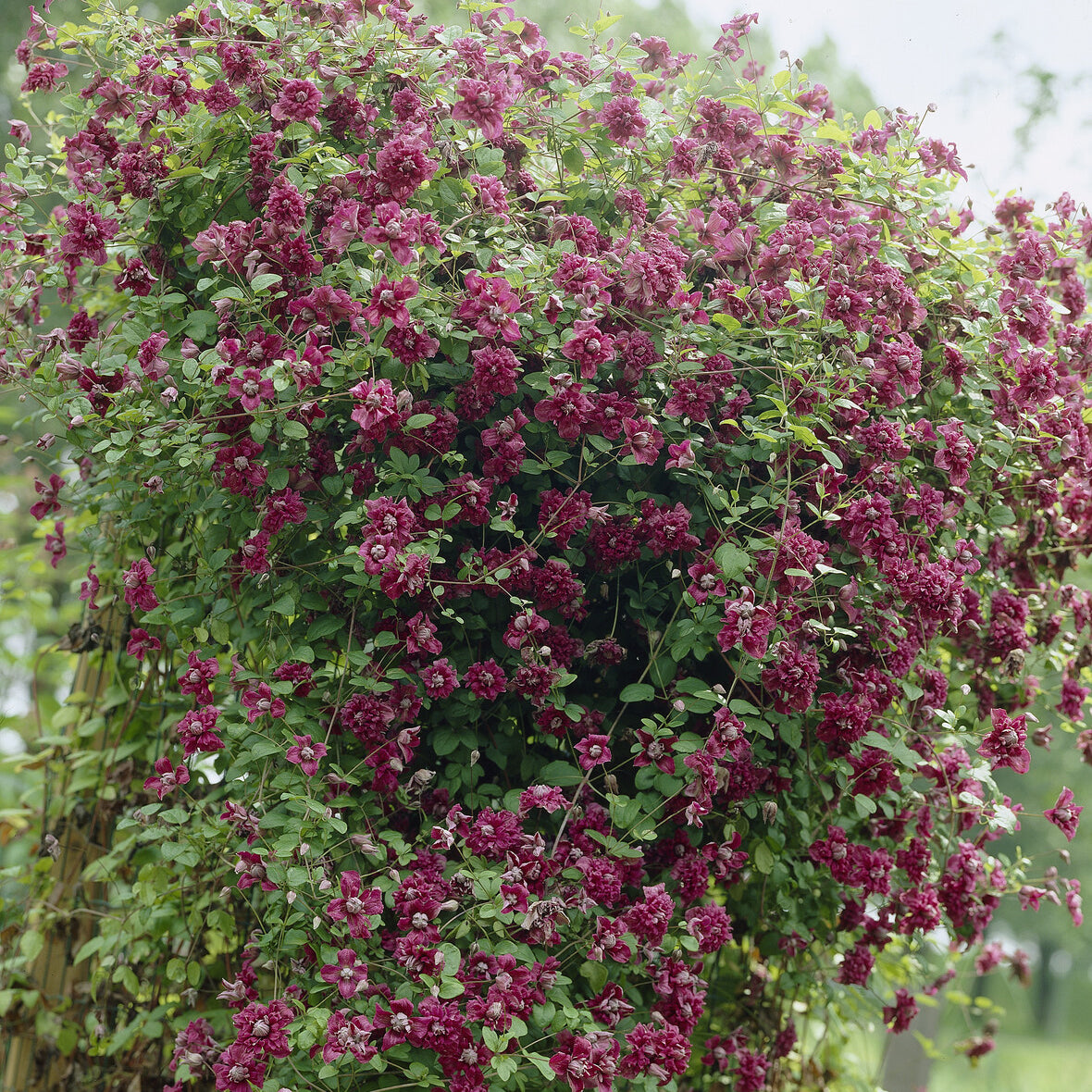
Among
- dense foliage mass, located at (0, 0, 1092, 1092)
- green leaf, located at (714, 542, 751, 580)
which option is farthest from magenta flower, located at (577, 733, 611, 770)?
green leaf, located at (714, 542, 751, 580)

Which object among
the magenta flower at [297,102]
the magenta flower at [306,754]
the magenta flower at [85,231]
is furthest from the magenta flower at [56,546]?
the magenta flower at [297,102]

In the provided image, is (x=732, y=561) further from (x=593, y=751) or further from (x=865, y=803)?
(x=865, y=803)

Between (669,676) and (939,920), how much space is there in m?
0.83

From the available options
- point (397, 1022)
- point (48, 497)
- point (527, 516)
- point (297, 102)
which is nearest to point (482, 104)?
point (297, 102)

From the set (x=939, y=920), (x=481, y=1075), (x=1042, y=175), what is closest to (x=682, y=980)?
(x=481, y=1075)

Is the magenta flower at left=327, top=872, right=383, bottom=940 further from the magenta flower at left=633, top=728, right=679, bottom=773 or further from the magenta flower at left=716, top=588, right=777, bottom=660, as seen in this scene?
the magenta flower at left=716, top=588, right=777, bottom=660

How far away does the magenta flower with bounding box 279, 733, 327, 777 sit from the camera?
1573mm

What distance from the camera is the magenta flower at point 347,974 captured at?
1457mm

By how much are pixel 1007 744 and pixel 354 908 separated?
1.21 meters

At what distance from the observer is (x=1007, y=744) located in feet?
5.87

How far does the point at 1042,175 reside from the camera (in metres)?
6.36

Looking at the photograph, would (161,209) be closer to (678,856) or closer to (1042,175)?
(678,856)

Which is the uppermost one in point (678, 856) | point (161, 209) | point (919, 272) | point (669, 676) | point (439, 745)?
point (919, 272)

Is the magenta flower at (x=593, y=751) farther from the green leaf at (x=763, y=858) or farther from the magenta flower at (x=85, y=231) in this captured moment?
the magenta flower at (x=85, y=231)
